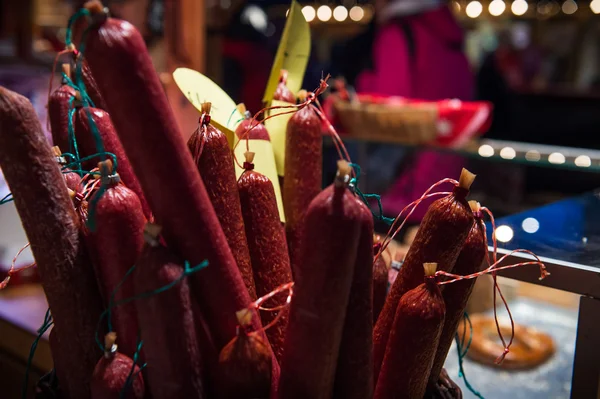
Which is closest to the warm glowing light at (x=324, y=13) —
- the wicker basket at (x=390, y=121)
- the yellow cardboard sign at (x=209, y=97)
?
the wicker basket at (x=390, y=121)

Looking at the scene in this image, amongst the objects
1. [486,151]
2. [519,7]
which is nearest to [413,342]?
[486,151]

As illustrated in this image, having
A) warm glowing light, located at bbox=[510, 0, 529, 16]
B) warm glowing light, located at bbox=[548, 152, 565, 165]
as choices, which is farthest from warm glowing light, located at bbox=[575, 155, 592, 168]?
warm glowing light, located at bbox=[510, 0, 529, 16]

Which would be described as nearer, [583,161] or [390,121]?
[583,161]

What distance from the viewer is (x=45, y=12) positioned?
356 cm

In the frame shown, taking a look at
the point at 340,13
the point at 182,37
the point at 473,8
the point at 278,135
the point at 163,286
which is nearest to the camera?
the point at 163,286

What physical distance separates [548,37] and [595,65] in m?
0.43

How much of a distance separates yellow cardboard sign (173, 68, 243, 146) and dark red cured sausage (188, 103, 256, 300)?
0.23 feet

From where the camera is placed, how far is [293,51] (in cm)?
83

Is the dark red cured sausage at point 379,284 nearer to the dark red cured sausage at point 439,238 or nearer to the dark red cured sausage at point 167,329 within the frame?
the dark red cured sausage at point 439,238

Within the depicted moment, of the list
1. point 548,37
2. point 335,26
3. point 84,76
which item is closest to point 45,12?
point 335,26

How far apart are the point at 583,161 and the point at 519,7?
3.47 metres

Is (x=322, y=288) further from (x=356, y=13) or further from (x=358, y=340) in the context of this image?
(x=356, y=13)

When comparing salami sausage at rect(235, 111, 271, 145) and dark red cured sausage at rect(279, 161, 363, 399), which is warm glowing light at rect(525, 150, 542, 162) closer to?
salami sausage at rect(235, 111, 271, 145)

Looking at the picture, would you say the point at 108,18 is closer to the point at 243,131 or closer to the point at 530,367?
the point at 243,131
